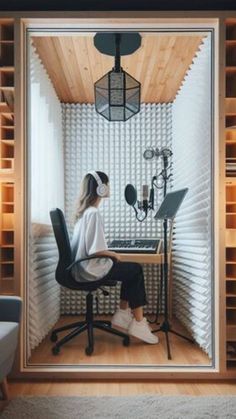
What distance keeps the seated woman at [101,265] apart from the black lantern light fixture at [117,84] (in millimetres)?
592

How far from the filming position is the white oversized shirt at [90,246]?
12.7ft

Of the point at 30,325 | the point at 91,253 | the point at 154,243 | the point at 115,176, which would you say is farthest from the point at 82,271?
the point at 115,176

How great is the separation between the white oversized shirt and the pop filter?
1.06 meters

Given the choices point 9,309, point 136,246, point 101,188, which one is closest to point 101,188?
point 101,188

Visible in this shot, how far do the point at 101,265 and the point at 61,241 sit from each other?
1.33 feet

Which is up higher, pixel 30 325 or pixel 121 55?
pixel 121 55

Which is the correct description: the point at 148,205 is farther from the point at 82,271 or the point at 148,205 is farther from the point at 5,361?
the point at 5,361

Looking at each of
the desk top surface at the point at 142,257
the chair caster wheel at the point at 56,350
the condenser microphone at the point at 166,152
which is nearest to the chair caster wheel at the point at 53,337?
the chair caster wheel at the point at 56,350

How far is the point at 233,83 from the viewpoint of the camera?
3240mm

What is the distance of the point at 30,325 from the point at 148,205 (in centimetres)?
220

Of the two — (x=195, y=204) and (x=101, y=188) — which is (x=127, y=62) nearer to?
(x=101, y=188)

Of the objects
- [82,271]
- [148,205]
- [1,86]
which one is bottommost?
[82,271]

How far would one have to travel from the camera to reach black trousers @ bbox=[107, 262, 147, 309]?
4.04 metres

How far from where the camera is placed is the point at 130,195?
496 cm
